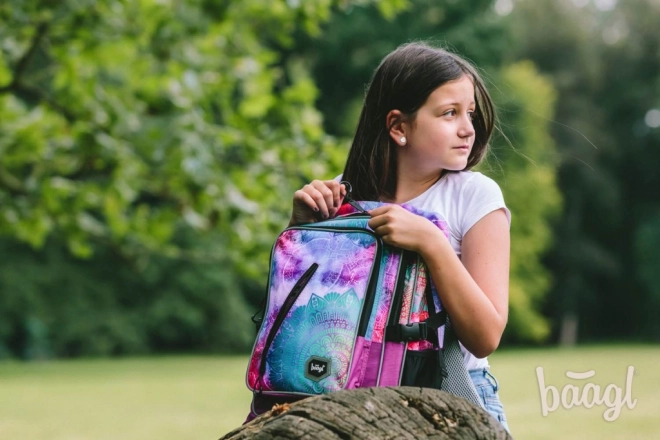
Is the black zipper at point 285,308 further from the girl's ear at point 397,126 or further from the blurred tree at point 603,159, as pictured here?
the blurred tree at point 603,159

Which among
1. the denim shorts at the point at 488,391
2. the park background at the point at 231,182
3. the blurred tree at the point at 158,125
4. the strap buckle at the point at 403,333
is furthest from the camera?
the park background at the point at 231,182

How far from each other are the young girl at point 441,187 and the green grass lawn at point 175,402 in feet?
24.1

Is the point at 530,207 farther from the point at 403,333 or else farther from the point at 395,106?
the point at 403,333

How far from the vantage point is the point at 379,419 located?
179 centimetres

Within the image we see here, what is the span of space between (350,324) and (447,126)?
600 mm

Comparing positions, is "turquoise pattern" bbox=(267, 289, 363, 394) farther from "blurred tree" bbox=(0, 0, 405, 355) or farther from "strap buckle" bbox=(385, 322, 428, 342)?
"blurred tree" bbox=(0, 0, 405, 355)

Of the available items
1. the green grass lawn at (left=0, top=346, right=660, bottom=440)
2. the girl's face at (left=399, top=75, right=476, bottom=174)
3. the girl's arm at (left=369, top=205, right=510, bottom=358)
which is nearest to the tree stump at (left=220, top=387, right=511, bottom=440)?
the girl's arm at (left=369, top=205, right=510, bottom=358)

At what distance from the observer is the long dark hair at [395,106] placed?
7.90 ft

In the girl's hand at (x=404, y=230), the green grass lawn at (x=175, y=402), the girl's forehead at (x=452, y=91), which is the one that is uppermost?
the girl's forehead at (x=452, y=91)

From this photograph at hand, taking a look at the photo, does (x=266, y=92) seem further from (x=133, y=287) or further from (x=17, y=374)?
(x=133, y=287)

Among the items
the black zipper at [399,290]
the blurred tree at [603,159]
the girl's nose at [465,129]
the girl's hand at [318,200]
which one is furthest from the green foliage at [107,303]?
the black zipper at [399,290]

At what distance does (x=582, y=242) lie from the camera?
134ft

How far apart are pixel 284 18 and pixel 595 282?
37.4m

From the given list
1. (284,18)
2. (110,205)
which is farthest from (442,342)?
(110,205)
